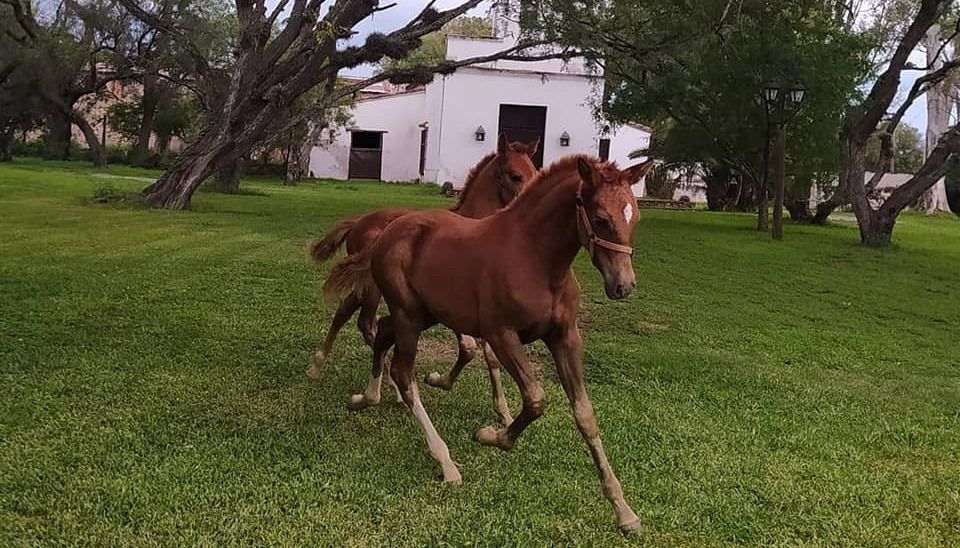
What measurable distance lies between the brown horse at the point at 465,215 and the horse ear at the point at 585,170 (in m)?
1.57

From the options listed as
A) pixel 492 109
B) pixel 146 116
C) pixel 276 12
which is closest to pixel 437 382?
pixel 276 12

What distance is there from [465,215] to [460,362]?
992 mm

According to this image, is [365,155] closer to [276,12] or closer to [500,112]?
[500,112]

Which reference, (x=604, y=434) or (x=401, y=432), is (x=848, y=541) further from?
(x=401, y=432)

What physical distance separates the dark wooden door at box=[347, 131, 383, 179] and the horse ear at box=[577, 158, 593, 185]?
40.5 meters

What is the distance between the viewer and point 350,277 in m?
5.01

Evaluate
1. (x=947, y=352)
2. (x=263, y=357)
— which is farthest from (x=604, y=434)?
(x=947, y=352)

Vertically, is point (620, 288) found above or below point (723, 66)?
below

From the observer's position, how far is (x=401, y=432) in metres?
4.94

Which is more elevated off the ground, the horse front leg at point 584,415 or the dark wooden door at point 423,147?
the dark wooden door at point 423,147

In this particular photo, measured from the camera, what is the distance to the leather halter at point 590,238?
12.0 feet

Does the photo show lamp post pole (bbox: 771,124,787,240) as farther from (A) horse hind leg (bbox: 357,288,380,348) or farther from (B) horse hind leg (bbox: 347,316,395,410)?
(B) horse hind leg (bbox: 347,316,395,410)

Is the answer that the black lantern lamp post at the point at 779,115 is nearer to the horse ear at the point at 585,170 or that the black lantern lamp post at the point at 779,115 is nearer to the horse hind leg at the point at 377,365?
the horse hind leg at the point at 377,365

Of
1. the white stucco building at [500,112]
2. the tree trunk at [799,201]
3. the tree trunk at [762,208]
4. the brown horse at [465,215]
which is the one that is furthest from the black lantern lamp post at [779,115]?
the white stucco building at [500,112]
